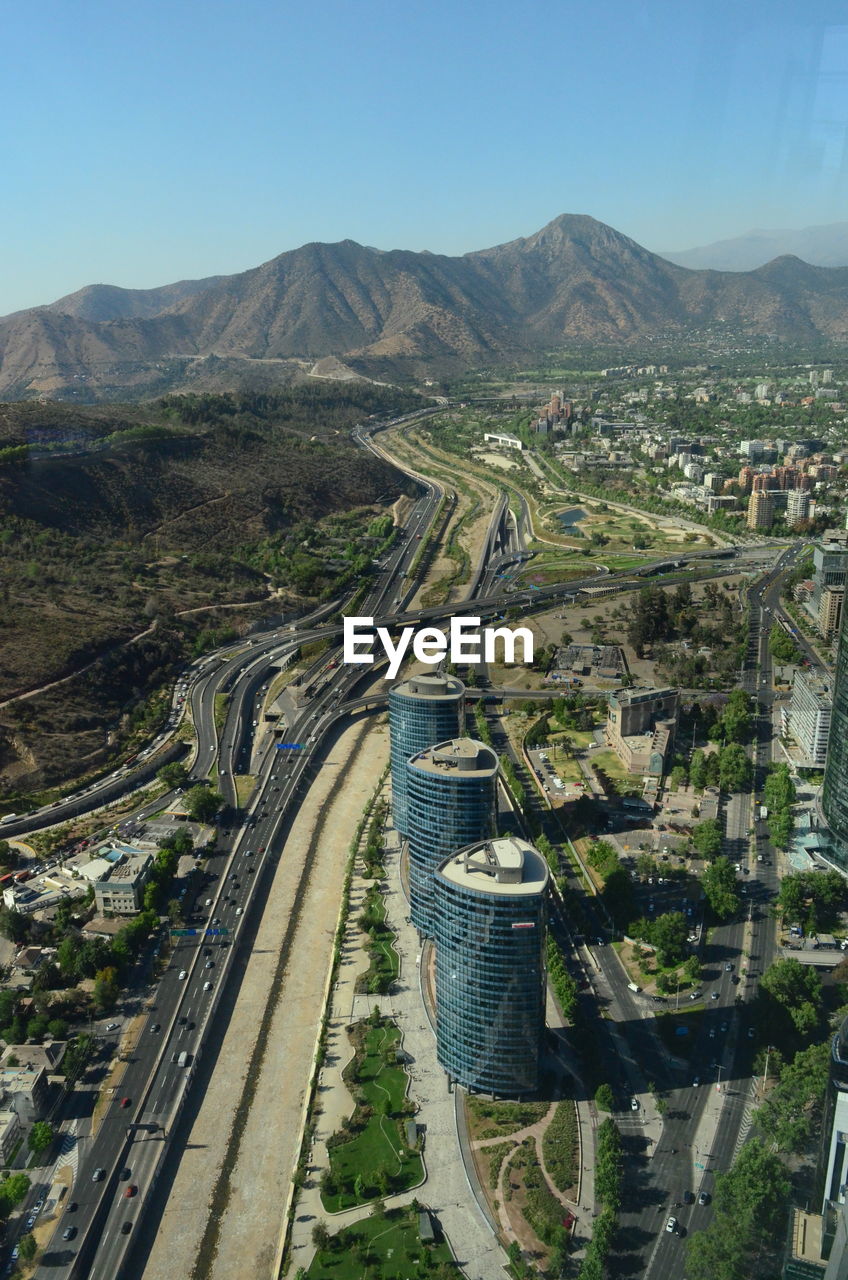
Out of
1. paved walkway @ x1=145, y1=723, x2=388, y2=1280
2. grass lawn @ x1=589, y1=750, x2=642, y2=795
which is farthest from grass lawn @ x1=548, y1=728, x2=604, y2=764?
paved walkway @ x1=145, y1=723, x2=388, y2=1280

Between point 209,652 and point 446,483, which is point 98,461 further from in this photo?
point 446,483

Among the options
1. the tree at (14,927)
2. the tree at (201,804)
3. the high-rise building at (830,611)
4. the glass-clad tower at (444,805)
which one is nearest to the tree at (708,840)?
the glass-clad tower at (444,805)

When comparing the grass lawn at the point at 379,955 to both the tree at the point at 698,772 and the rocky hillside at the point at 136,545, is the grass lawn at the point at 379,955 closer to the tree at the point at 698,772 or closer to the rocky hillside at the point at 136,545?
the tree at the point at 698,772

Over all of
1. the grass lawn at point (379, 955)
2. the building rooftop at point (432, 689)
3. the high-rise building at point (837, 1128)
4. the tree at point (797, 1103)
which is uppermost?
the building rooftop at point (432, 689)

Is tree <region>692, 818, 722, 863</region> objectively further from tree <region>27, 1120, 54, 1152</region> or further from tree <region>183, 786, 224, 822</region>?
tree <region>27, 1120, 54, 1152</region>

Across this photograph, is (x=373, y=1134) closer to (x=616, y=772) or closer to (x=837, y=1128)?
(x=837, y=1128)

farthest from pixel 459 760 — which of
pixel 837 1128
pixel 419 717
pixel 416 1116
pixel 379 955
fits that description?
pixel 837 1128
